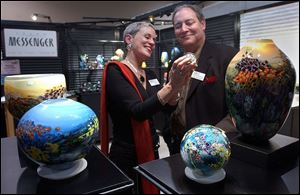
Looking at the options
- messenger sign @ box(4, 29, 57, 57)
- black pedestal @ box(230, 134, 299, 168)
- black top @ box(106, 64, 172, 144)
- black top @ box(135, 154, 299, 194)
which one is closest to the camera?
black top @ box(135, 154, 299, 194)

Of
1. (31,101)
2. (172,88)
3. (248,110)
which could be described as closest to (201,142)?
(248,110)

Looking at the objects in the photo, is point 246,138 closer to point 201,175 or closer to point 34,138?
point 201,175

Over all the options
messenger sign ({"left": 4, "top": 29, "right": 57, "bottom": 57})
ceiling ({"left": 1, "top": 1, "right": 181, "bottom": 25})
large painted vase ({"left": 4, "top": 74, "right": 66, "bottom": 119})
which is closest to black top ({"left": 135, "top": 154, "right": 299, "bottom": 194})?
large painted vase ({"left": 4, "top": 74, "right": 66, "bottom": 119})

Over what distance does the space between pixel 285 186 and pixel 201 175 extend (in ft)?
0.60

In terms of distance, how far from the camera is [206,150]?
1.86ft

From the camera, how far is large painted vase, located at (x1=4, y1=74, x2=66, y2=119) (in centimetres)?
72

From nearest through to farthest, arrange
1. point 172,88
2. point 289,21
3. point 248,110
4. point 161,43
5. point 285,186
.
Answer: point 285,186 < point 248,110 < point 172,88 < point 289,21 < point 161,43

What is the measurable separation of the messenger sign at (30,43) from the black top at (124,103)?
260 centimetres

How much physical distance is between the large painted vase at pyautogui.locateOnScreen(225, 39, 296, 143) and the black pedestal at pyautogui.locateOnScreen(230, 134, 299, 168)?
40 millimetres

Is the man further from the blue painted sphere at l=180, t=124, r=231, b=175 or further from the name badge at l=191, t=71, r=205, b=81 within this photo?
the blue painted sphere at l=180, t=124, r=231, b=175

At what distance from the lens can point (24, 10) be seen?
17.4 feet

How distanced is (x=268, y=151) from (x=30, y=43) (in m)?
3.46

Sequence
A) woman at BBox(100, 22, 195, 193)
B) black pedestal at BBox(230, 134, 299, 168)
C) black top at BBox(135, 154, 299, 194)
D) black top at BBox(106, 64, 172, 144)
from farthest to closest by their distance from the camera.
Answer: woman at BBox(100, 22, 195, 193)
black top at BBox(106, 64, 172, 144)
black pedestal at BBox(230, 134, 299, 168)
black top at BBox(135, 154, 299, 194)

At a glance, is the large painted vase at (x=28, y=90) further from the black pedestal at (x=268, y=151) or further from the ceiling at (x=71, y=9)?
the ceiling at (x=71, y=9)
